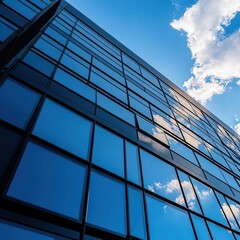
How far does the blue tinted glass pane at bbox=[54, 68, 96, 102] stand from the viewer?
8.66 meters

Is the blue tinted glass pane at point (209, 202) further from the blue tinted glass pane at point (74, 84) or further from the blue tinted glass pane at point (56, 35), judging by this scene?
the blue tinted glass pane at point (56, 35)

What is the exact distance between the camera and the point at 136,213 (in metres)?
6.15

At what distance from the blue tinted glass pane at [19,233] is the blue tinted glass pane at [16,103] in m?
2.19

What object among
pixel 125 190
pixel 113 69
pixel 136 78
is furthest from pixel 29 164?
pixel 136 78

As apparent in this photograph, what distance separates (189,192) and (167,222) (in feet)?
8.37

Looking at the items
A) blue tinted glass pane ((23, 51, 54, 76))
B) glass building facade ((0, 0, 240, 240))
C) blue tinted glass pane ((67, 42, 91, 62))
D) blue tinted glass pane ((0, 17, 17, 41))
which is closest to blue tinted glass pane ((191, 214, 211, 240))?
glass building facade ((0, 0, 240, 240))

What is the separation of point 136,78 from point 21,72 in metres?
10.6

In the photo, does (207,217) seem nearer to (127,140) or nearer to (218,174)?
(127,140)

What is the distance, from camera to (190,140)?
14250 mm

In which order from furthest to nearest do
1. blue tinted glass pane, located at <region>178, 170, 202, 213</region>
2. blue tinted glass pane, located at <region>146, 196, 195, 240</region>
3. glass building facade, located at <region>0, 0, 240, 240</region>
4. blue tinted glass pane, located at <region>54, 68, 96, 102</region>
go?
1. blue tinted glass pane, located at <region>54, 68, 96, 102</region>
2. blue tinted glass pane, located at <region>178, 170, 202, 213</region>
3. blue tinted glass pane, located at <region>146, 196, 195, 240</region>
4. glass building facade, located at <region>0, 0, 240, 240</region>

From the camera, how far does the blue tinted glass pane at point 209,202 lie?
359 inches

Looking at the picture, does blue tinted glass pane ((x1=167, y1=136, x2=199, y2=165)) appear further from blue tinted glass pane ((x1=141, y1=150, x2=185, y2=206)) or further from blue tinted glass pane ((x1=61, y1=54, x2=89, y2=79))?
blue tinted glass pane ((x1=61, y1=54, x2=89, y2=79))

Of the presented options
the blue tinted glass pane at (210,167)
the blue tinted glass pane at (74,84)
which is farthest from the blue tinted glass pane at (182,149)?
the blue tinted glass pane at (74,84)

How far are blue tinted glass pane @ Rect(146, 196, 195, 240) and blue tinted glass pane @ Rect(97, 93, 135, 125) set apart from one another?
3954 millimetres
